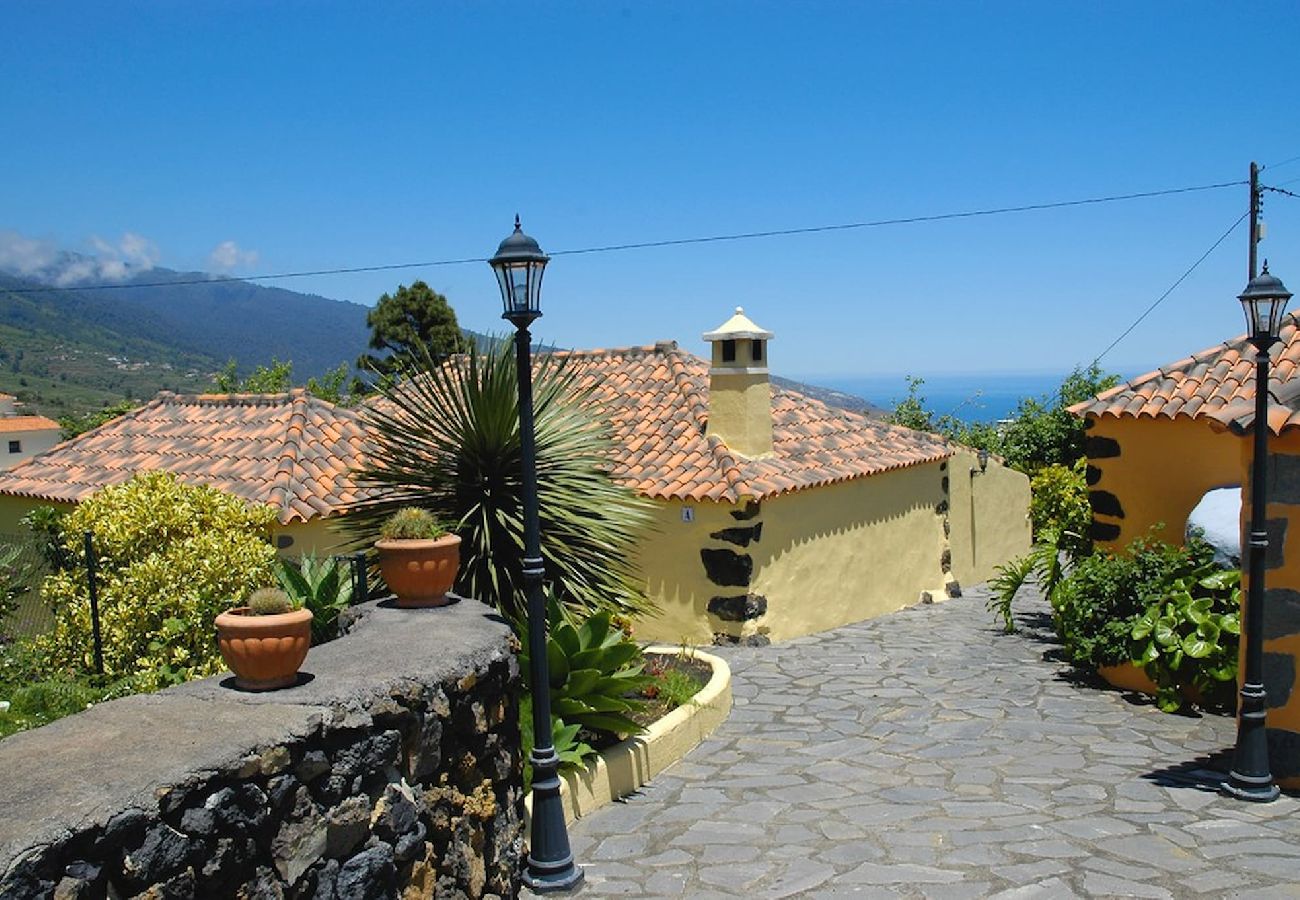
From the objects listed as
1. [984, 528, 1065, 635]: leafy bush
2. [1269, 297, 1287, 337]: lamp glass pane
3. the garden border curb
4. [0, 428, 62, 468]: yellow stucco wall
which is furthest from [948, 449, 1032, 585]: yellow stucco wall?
[0, 428, 62, 468]: yellow stucco wall

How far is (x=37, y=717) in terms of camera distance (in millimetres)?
6422

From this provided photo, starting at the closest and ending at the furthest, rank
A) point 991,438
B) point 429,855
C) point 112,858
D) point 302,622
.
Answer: point 112,858
point 302,622
point 429,855
point 991,438

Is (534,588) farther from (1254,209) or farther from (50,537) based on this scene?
(1254,209)

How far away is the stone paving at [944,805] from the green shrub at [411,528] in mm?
2257

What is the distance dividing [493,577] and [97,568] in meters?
2.89

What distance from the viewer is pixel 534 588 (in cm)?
659

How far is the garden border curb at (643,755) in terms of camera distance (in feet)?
25.5

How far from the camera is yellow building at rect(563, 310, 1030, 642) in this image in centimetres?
1394

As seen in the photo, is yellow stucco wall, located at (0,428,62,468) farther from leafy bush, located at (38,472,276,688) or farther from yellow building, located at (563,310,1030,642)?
leafy bush, located at (38,472,276,688)

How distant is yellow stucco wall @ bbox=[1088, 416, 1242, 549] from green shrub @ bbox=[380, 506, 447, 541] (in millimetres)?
8673

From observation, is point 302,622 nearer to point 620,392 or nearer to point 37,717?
point 37,717

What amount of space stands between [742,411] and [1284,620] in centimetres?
787

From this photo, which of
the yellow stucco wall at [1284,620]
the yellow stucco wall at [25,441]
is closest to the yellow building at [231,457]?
the yellow stucco wall at [1284,620]

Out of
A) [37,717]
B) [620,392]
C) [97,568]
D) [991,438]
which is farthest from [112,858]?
[991,438]
